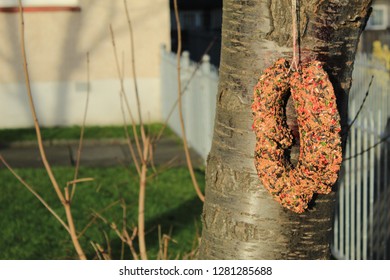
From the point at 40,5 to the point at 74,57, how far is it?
90 cm

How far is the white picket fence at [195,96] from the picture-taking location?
1045cm

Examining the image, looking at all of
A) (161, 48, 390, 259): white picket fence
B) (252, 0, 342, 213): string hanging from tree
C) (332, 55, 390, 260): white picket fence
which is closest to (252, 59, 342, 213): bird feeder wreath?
(252, 0, 342, 213): string hanging from tree

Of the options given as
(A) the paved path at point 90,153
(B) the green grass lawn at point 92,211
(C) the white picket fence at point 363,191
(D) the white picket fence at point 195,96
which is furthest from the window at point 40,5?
(C) the white picket fence at point 363,191

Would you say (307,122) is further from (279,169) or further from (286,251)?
(286,251)

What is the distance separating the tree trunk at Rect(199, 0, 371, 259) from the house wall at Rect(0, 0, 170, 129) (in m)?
10.7

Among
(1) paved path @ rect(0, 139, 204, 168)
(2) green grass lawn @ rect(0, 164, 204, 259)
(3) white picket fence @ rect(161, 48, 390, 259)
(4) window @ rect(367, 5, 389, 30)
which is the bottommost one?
(4) window @ rect(367, 5, 389, 30)

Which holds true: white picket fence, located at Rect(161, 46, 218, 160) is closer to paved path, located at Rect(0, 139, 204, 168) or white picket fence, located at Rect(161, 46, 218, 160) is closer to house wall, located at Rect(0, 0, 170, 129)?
paved path, located at Rect(0, 139, 204, 168)

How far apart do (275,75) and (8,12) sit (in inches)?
448

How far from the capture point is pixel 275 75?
10.2 ft

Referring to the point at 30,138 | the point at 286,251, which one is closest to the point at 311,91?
Result: the point at 286,251

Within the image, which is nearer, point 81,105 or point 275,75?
point 275,75

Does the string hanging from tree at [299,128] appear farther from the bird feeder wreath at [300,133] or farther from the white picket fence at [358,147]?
the white picket fence at [358,147]

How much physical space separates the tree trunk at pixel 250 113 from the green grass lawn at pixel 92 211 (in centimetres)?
310

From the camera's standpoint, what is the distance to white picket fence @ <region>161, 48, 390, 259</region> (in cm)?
688
